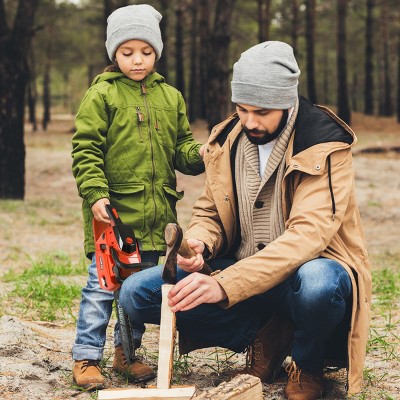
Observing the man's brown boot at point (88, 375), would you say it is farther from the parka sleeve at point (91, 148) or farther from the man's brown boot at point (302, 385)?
the man's brown boot at point (302, 385)

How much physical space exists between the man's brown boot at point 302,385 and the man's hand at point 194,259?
1.98 feet

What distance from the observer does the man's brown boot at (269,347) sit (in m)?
3.43

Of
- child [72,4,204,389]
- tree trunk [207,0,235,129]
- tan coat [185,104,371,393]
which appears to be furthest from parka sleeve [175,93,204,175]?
tree trunk [207,0,235,129]

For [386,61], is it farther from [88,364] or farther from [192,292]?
[192,292]

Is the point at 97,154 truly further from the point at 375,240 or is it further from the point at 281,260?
the point at 375,240

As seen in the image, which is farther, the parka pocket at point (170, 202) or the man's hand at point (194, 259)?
the parka pocket at point (170, 202)

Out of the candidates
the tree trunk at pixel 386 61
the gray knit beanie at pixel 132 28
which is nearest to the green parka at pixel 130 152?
the gray knit beanie at pixel 132 28

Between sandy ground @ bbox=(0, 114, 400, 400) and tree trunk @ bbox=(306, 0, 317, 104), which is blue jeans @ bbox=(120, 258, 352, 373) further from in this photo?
tree trunk @ bbox=(306, 0, 317, 104)

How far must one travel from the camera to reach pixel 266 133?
3.25 meters

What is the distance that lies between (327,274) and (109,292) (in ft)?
3.89

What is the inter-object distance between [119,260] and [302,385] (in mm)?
982

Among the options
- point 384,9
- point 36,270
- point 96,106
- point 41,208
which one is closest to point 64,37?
point 384,9

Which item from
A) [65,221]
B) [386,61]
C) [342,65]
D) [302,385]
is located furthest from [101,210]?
[386,61]

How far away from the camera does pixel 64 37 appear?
30.4 metres
